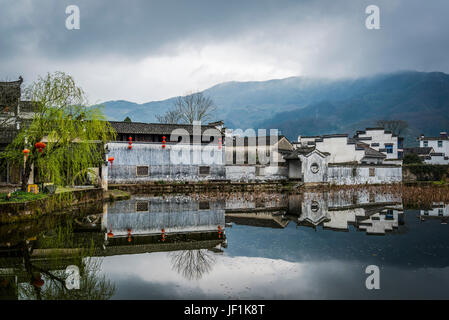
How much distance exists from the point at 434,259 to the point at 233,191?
1780cm

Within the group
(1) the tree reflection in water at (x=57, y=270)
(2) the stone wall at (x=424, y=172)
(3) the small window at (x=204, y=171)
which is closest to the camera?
(1) the tree reflection in water at (x=57, y=270)

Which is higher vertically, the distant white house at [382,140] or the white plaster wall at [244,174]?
the distant white house at [382,140]

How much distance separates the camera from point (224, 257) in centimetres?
712

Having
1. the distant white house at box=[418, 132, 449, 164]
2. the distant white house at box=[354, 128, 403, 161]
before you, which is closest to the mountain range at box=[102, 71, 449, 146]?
the distant white house at box=[418, 132, 449, 164]

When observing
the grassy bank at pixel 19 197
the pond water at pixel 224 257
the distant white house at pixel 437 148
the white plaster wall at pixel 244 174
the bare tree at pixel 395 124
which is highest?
the bare tree at pixel 395 124

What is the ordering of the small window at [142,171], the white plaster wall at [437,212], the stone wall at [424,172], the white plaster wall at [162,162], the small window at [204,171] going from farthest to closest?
A: the stone wall at [424,172] → the small window at [204,171] → the small window at [142,171] → the white plaster wall at [162,162] → the white plaster wall at [437,212]

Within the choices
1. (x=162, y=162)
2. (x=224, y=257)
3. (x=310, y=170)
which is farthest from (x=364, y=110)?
(x=224, y=257)

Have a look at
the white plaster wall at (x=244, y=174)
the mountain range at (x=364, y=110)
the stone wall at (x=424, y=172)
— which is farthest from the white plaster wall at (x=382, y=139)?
the mountain range at (x=364, y=110)

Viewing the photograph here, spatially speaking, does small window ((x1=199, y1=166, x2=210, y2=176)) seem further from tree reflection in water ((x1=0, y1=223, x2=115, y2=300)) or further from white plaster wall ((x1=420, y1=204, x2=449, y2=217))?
tree reflection in water ((x1=0, y1=223, x2=115, y2=300))

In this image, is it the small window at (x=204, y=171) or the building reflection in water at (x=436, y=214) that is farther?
the small window at (x=204, y=171)

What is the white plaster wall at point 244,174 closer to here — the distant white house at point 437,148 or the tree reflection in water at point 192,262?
the tree reflection in water at point 192,262

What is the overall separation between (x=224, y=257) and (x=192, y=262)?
2.54 ft

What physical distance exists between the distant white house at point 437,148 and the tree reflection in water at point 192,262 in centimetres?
4476

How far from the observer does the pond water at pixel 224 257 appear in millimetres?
5195
